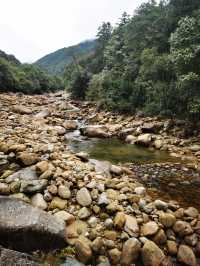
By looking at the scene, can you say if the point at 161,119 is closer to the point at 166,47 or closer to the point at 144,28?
the point at 166,47

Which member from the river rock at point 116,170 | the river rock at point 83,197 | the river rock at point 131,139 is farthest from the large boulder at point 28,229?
the river rock at point 131,139

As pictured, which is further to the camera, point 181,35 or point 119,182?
point 181,35

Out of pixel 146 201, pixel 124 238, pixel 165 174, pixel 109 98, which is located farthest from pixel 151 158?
pixel 109 98

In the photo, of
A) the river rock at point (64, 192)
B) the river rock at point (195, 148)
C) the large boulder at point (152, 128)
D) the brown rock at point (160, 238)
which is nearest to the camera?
the brown rock at point (160, 238)

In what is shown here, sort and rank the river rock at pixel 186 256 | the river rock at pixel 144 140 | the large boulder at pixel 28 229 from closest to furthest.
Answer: the large boulder at pixel 28 229
the river rock at pixel 186 256
the river rock at pixel 144 140

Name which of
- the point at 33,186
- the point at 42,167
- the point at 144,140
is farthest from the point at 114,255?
the point at 144,140

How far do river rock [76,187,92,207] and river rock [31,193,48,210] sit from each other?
0.71 metres

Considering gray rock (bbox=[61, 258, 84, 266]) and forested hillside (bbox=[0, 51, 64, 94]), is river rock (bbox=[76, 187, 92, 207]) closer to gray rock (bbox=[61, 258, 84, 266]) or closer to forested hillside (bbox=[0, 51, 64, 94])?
gray rock (bbox=[61, 258, 84, 266])

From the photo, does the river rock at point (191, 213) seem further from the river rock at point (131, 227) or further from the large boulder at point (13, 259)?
the large boulder at point (13, 259)

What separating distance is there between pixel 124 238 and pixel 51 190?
2008 mm

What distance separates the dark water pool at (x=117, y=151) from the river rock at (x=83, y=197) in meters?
4.63

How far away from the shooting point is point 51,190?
6883mm

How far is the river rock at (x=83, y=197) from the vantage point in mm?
6590

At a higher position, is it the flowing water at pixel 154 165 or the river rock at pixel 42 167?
the river rock at pixel 42 167
